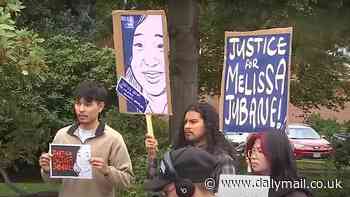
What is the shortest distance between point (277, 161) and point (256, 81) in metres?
2.54

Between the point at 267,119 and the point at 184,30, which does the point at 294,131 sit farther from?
the point at 267,119

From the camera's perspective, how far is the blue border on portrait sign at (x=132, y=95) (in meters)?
6.14

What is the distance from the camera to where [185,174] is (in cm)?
321

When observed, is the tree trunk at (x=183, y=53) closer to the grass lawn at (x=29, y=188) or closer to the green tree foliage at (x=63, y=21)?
the grass lawn at (x=29, y=188)

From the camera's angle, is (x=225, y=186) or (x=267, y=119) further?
(x=267, y=119)

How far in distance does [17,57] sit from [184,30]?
4163 millimetres

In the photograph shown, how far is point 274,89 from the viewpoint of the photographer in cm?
593

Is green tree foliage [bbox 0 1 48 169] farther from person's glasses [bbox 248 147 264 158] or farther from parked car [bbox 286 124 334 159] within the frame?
parked car [bbox 286 124 334 159]

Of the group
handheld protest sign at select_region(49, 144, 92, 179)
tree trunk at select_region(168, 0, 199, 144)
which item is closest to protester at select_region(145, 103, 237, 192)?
handheld protest sign at select_region(49, 144, 92, 179)

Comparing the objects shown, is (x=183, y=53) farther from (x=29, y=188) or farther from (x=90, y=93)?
(x=29, y=188)

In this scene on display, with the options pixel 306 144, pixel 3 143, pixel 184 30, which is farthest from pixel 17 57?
pixel 306 144

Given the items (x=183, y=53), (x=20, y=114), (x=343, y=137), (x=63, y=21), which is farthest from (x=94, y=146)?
(x=63, y=21)

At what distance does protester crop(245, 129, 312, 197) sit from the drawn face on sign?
8.39 feet

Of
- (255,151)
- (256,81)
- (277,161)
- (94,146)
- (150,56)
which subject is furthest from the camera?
(150,56)
